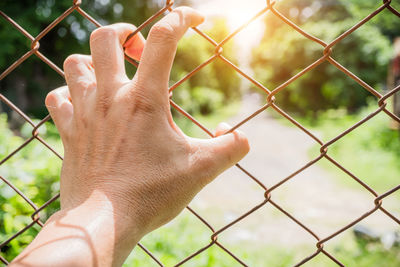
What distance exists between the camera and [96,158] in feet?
3.02

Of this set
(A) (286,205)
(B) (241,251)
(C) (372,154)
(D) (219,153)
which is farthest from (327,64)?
(D) (219,153)

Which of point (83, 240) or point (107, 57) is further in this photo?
point (107, 57)

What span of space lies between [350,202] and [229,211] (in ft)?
7.33

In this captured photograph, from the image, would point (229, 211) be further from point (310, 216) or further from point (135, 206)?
point (135, 206)

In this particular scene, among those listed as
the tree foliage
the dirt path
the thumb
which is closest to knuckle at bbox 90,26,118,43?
the thumb

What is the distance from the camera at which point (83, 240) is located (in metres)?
0.77

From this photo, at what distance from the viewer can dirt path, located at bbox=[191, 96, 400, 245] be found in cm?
500

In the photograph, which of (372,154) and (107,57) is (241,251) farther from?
(372,154)

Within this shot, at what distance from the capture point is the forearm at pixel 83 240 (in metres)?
0.74

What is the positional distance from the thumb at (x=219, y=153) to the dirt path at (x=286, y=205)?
377 centimetres

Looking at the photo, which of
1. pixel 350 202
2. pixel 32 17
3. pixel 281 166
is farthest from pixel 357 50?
pixel 32 17

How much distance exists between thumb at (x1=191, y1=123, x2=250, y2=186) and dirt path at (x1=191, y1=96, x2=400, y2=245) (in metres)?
3.77

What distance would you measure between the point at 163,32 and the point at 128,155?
32cm

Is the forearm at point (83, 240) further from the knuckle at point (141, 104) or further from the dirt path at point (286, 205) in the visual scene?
the dirt path at point (286, 205)
